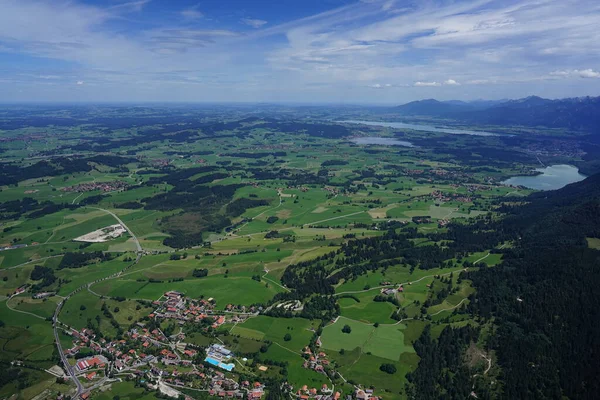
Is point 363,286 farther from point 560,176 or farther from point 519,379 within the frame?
point 560,176

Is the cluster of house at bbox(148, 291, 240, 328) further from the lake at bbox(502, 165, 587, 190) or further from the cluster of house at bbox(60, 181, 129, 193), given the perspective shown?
the lake at bbox(502, 165, 587, 190)

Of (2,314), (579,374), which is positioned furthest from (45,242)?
(579,374)

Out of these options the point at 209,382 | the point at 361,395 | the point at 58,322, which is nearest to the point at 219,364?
the point at 209,382

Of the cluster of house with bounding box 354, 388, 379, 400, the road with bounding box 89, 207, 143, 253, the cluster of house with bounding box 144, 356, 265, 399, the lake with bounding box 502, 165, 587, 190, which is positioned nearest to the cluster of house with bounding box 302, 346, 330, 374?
the cluster of house with bounding box 354, 388, 379, 400

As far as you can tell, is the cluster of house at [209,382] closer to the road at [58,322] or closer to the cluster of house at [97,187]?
the road at [58,322]

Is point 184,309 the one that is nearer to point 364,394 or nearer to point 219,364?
point 219,364
